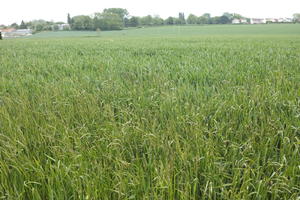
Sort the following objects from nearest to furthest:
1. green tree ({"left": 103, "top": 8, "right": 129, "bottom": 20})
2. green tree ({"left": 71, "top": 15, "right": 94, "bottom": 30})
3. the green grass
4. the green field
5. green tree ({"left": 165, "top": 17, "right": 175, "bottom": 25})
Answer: the green field
the green grass
green tree ({"left": 71, "top": 15, "right": 94, "bottom": 30})
green tree ({"left": 165, "top": 17, "right": 175, "bottom": 25})
green tree ({"left": 103, "top": 8, "right": 129, "bottom": 20})

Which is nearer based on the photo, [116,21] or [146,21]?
[116,21]

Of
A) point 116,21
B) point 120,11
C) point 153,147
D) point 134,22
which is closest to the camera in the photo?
point 153,147

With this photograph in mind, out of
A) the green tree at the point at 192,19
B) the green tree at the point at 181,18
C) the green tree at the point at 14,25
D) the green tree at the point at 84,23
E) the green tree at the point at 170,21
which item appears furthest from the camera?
the green tree at the point at 14,25

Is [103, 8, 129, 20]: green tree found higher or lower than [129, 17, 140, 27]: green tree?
higher

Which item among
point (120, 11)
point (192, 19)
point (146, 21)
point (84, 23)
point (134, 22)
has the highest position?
point (120, 11)

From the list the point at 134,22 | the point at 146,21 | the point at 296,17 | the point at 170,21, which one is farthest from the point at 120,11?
the point at 296,17

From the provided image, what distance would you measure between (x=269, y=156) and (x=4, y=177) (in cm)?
220

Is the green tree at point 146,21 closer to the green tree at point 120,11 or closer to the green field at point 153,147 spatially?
the green tree at point 120,11

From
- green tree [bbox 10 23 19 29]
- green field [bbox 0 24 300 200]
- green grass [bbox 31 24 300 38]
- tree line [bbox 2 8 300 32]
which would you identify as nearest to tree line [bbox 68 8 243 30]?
tree line [bbox 2 8 300 32]

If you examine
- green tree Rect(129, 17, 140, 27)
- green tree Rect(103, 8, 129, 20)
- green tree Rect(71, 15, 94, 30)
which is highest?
green tree Rect(103, 8, 129, 20)

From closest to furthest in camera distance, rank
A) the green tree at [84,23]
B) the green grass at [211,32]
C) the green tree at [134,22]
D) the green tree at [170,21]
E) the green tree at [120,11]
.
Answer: the green grass at [211,32], the green tree at [84,23], the green tree at [170,21], the green tree at [134,22], the green tree at [120,11]

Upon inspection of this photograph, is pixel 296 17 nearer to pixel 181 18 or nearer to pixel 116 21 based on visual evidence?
pixel 181 18

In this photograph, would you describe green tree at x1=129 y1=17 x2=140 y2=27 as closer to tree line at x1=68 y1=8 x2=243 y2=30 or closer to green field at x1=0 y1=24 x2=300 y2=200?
tree line at x1=68 y1=8 x2=243 y2=30

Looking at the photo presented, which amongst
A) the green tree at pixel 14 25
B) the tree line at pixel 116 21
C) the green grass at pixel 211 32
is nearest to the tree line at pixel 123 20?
the tree line at pixel 116 21
